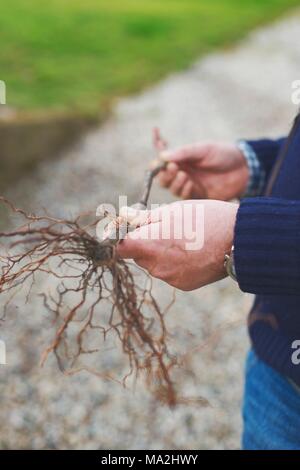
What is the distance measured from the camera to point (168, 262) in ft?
3.05

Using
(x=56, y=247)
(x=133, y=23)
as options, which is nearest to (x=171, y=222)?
(x=56, y=247)

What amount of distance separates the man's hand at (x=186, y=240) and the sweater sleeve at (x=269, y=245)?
0.04m

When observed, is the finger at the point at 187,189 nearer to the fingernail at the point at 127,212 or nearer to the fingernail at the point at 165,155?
the fingernail at the point at 165,155

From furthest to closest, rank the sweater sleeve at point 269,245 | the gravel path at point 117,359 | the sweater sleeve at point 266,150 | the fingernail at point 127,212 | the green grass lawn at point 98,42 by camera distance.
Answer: the green grass lawn at point 98,42
the gravel path at point 117,359
the sweater sleeve at point 266,150
the fingernail at point 127,212
the sweater sleeve at point 269,245

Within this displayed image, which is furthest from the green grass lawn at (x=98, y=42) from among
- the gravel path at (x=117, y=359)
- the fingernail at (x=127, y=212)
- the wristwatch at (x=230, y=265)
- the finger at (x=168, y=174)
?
the wristwatch at (x=230, y=265)

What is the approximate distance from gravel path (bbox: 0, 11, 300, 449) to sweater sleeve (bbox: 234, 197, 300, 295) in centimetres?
56

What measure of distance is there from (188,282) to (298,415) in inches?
15.3

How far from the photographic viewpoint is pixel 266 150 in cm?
142

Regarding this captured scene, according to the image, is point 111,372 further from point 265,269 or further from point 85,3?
point 85,3

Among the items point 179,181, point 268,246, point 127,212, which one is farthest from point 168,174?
point 268,246

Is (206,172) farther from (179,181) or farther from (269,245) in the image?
(269,245)

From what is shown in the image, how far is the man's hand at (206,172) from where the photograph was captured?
1.44 meters

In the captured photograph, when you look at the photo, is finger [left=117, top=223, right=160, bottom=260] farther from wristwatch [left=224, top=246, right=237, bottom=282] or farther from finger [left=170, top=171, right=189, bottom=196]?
finger [left=170, top=171, right=189, bottom=196]

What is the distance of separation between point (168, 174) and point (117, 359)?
1.40 m
